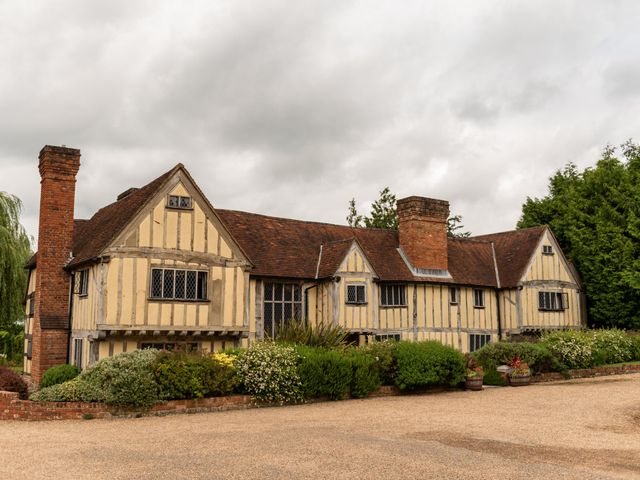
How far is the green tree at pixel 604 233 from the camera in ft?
98.9

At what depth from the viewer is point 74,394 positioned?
13.6 m

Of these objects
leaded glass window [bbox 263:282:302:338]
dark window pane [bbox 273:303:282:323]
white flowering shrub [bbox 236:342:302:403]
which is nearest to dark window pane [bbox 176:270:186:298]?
white flowering shrub [bbox 236:342:302:403]

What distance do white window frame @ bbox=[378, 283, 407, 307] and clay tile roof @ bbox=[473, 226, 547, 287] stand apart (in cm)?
565

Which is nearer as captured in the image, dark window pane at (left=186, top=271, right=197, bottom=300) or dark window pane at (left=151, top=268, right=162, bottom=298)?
dark window pane at (left=151, top=268, right=162, bottom=298)

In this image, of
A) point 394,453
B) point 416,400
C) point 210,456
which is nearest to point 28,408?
point 210,456

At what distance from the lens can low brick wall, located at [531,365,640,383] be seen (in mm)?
20594

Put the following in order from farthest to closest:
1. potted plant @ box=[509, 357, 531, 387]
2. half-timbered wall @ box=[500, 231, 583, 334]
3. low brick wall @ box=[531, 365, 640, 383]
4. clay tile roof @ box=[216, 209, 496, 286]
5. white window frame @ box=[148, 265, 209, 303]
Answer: half-timbered wall @ box=[500, 231, 583, 334] < clay tile roof @ box=[216, 209, 496, 286] < low brick wall @ box=[531, 365, 640, 383] < potted plant @ box=[509, 357, 531, 387] < white window frame @ box=[148, 265, 209, 303]

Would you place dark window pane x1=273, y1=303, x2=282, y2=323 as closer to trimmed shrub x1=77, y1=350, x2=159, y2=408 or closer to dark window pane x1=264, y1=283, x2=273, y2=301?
dark window pane x1=264, y1=283, x2=273, y2=301

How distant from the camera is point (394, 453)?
30.2 feet

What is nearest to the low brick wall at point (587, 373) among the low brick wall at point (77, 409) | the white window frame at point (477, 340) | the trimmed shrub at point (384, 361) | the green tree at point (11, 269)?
the white window frame at point (477, 340)

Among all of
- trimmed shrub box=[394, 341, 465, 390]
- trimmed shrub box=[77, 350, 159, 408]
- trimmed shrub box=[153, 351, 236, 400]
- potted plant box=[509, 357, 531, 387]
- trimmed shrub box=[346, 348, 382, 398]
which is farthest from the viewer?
potted plant box=[509, 357, 531, 387]

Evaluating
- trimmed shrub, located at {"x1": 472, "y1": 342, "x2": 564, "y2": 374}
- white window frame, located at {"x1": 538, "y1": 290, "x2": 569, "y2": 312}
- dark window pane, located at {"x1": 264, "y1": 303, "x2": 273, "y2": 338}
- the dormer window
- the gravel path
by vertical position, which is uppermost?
the dormer window

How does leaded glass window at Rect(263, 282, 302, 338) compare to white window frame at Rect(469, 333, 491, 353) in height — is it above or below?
above

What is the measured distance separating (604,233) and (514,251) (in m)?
5.25
